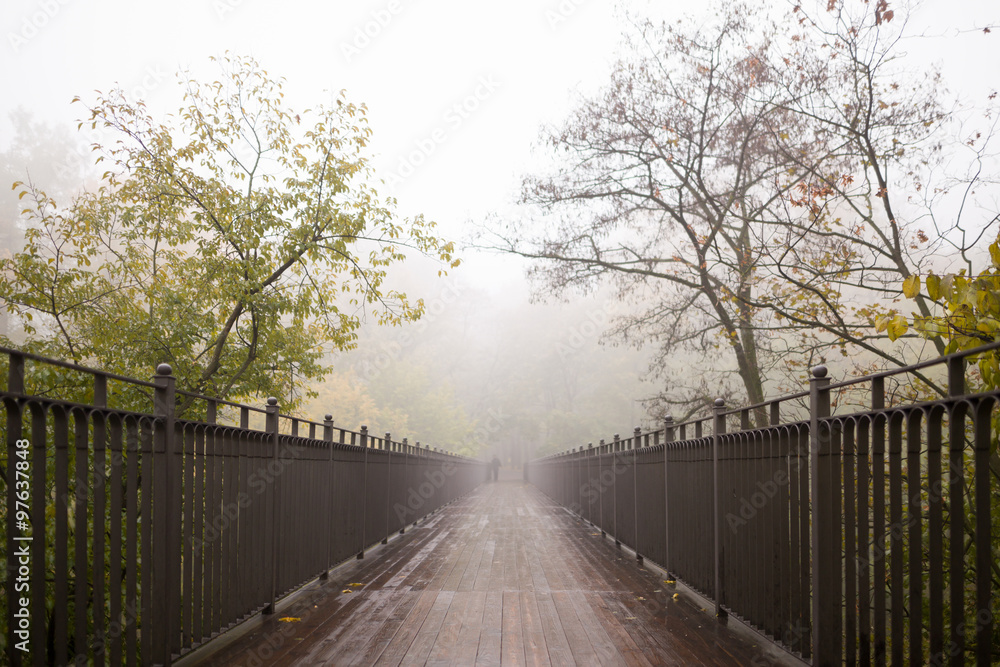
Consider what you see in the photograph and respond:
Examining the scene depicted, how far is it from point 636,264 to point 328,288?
569cm

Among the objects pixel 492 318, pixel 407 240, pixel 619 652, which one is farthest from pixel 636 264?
pixel 492 318

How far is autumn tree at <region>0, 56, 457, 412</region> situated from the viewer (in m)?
8.45

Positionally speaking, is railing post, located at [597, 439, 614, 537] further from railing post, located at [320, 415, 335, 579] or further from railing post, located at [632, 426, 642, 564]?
railing post, located at [320, 415, 335, 579]

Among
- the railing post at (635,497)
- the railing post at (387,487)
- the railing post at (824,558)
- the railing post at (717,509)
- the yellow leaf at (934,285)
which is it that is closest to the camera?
the yellow leaf at (934,285)

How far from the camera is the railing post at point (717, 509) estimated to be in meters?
4.43

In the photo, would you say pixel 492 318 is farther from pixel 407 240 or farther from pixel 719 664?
pixel 719 664

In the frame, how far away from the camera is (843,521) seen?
143 inches

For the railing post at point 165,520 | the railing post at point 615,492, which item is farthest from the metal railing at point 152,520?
the railing post at point 615,492

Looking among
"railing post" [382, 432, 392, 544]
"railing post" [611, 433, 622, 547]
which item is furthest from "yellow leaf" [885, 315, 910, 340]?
"railing post" [382, 432, 392, 544]

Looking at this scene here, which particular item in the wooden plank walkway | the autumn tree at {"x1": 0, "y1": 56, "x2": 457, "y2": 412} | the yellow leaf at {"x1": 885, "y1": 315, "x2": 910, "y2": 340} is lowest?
the wooden plank walkway

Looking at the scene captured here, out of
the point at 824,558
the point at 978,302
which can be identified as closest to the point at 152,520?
the point at 824,558

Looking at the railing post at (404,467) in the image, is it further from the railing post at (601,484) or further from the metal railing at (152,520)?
the metal railing at (152,520)

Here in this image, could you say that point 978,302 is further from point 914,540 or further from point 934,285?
point 914,540

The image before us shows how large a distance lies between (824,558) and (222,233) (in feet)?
25.8
